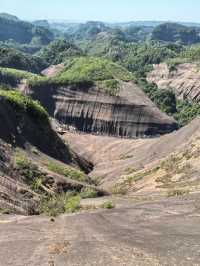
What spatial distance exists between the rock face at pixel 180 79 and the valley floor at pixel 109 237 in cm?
9557

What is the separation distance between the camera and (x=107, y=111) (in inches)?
3622

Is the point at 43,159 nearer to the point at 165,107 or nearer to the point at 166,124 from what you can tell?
the point at 166,124

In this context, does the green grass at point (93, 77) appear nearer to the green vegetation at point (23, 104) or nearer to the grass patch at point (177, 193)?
the green vegetation at point (23, 104)

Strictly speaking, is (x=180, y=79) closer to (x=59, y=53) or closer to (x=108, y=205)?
(x=59, y=53)

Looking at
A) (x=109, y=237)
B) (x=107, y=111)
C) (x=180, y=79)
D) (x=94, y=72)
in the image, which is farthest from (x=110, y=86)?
(x=109, y=237)

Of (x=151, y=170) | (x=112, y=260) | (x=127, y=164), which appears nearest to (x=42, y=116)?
(x=127, y=164)

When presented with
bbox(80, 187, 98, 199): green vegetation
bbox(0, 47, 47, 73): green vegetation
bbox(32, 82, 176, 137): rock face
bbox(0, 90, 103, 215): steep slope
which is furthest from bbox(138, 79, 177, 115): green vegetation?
bbox(80, 187, 98, 199): green vegetation

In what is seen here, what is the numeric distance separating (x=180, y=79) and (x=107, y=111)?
3877cm

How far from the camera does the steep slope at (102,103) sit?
87875 mm

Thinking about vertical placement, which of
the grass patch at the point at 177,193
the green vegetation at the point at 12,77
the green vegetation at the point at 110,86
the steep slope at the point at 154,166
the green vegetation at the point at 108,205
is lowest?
the green vegetation at the point at 12,77

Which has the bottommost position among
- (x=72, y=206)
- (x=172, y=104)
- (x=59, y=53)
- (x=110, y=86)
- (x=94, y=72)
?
(x=59, y=53)

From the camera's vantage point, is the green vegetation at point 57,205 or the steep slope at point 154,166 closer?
the green vegetation at point 57,205

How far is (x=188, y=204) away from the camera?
2175 cm

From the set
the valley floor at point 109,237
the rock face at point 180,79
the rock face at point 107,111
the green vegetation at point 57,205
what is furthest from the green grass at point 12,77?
the valley floor at point 109,237
